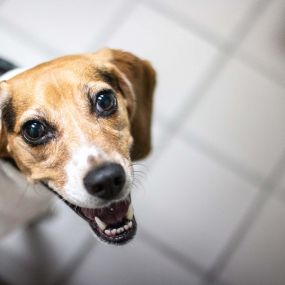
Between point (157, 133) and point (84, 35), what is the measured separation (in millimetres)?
635

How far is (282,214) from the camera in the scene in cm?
204

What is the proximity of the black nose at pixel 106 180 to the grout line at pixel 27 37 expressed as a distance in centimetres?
126

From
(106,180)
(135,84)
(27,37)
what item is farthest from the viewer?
(27,37)

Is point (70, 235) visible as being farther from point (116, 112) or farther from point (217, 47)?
point (217, 47)

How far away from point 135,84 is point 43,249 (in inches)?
34.4

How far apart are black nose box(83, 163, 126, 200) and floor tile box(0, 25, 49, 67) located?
1.24 meters

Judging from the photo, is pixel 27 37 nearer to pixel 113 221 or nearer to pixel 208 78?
pixel 208 78

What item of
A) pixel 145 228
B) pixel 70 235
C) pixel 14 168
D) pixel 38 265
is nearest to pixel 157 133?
pixel 145 228

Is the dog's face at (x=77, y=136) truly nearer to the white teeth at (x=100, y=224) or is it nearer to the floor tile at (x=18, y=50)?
the white teeth at (x=100, y=224)

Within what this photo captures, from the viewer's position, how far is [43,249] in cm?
197

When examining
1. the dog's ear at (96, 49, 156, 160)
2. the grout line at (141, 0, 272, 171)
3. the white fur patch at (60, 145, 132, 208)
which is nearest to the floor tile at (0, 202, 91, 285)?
the grout line at (141, 0, 272, 171)

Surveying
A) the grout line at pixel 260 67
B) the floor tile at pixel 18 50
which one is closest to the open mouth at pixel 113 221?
the floor tile at pixel 18 50

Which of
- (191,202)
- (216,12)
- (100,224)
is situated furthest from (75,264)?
(216,12)

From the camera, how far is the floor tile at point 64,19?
7.75ft
